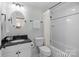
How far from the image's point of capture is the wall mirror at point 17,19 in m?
1.97

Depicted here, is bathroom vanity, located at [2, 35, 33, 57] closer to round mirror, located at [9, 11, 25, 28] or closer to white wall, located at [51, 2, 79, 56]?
round mirror, located at [9, 11, 25, 28]

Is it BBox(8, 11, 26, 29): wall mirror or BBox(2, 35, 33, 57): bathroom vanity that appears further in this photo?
BBox(8, 11, 26, 29): wall mirror

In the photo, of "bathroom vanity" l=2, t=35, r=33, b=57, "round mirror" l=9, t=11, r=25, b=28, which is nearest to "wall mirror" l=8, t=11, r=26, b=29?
"round mirror" l=9, t=11, r=25, b=28

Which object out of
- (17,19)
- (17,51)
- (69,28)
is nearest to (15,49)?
(17,51)

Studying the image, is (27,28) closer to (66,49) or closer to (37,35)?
(37,35)

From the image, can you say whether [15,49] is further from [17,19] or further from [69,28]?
[69,28]

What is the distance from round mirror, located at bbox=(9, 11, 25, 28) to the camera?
77.8 inches

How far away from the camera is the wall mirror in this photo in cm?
197

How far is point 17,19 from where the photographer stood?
2.07 metres

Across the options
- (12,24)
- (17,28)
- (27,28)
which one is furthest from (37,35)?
(12,24)

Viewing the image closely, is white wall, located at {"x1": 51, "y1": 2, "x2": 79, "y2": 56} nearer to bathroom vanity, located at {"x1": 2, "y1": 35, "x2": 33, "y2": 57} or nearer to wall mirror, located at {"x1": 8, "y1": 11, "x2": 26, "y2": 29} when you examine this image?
Answer: bathroom vanity, located at {"x1": 2, "y1": 35, "x2": 33, "y2": 57}

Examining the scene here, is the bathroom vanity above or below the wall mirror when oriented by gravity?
below

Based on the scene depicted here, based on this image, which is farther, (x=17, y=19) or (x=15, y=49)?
(x=17, y=19)

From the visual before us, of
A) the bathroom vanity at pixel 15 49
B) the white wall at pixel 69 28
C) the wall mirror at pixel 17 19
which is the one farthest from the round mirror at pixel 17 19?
the white wall at pixel 69 28
